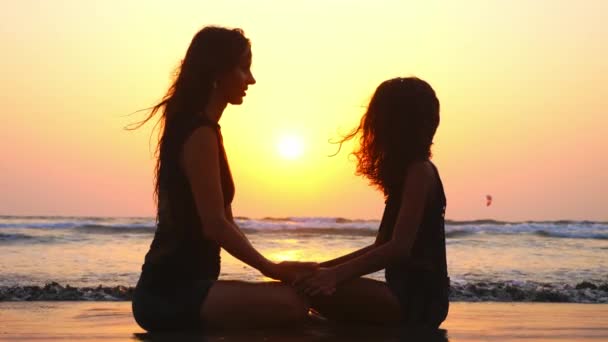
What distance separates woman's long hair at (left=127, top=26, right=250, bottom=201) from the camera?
4070mm

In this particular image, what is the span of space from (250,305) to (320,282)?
1.17 feet

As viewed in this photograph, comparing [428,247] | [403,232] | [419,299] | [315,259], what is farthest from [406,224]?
[315,259]

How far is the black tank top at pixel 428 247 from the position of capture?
4.16 metres

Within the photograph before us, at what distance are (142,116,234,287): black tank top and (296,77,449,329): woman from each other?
57 centimetres

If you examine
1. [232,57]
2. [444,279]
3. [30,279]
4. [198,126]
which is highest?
[232,57]

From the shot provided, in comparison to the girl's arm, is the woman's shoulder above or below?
above

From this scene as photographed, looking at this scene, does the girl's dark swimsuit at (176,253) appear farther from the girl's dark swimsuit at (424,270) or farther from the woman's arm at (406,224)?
the girl's dark swimsuit at (424,270)

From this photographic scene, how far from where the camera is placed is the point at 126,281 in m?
9.64

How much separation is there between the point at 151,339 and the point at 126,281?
A: 5672 millimetres

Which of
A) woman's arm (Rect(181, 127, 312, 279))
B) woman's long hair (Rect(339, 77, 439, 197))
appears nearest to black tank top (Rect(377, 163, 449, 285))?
woman's long hair (Rect(339, 77, 439, 197))

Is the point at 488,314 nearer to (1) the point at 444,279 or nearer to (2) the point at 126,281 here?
(1) the point at 444,279

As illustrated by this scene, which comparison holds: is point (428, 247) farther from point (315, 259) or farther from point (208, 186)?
point (315, 259)

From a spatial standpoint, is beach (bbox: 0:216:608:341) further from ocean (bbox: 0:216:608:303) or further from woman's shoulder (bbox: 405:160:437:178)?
woman's shoulder (bbox: 405:160:437:178)

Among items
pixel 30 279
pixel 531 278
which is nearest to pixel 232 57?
pixel 30 279
